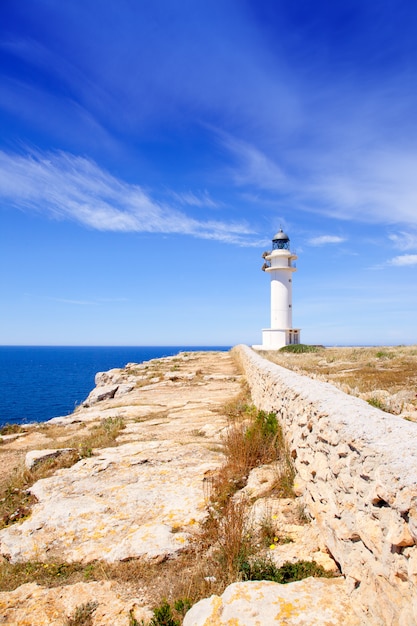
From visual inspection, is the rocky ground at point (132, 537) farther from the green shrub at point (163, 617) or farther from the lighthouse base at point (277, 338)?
the lighthouse base at point (277, 338)

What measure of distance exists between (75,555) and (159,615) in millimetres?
1635

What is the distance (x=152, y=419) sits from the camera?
10172 millimetres

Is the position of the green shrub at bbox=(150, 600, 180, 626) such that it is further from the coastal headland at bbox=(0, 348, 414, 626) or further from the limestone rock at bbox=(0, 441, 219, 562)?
the limestone rock at bbox=(0, 441, 219, 562)

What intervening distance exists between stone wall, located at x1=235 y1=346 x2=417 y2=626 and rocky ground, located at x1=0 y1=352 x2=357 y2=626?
25 cm

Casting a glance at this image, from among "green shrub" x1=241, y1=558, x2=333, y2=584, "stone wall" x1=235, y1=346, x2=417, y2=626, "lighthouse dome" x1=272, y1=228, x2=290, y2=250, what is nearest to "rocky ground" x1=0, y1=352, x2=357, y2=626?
"green shrub" x1=241, y1=558, x2=333, y2=584

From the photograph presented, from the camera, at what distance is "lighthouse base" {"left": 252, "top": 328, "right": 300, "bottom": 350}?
37750 mm

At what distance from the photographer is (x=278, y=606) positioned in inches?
113

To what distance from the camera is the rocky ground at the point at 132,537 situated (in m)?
3.16

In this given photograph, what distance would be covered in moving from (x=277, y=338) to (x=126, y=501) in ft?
110

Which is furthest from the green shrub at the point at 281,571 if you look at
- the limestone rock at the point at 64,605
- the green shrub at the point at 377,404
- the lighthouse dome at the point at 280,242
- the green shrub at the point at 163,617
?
the lighthouse dome at the point at 280,242

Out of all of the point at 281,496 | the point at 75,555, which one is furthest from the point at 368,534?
the point at 75,555

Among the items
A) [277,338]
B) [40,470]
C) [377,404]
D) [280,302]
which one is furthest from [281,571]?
[280,302]

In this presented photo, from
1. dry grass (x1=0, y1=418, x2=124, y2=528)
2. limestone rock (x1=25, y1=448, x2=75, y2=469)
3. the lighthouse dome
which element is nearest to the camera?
dry grass (x1=0, y1=418, x2=124, y2=528)

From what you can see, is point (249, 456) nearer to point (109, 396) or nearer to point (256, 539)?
point (256, 539)
